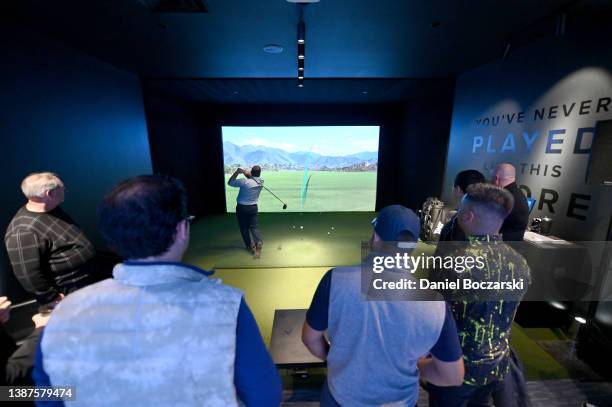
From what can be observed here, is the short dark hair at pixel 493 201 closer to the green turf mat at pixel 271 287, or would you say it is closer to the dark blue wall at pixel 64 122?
the green turf mat at pixel 271 287

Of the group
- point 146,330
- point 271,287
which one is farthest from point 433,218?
point 146,330

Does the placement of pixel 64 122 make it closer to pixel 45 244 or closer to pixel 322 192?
pixel 45 244

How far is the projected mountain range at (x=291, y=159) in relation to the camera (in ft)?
19.2

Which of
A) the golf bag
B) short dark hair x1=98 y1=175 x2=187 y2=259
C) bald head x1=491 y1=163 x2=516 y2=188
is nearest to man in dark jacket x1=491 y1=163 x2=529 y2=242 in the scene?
bald head x1=491 y1=163 x2=516 y2=188

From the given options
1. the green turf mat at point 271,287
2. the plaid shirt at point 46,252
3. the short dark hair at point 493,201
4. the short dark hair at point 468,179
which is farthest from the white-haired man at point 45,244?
the short dark hair at point 468,179

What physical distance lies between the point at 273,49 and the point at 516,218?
9.48 ft

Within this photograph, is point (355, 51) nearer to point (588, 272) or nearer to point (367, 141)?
point (588, 272)

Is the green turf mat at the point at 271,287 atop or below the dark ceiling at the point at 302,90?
below

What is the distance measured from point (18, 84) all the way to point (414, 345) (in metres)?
3.44

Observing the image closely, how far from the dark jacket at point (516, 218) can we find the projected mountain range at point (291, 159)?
14.2ft

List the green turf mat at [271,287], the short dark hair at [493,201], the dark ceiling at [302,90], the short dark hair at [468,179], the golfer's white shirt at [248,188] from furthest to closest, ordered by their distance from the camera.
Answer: the dark ceiling at [302,90], the golfer's white shirt at [248,188], the green turf mat at [271,287], the short dark hair at [468,179], the short dark hair at [493,201]

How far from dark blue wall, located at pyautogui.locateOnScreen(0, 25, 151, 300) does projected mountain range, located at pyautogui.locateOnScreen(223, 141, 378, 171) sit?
2.46 m

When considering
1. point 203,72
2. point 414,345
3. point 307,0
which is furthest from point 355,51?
point 414,345

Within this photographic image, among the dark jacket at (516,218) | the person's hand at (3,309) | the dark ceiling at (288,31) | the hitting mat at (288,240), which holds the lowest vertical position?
the hitting mat at (288,240)
